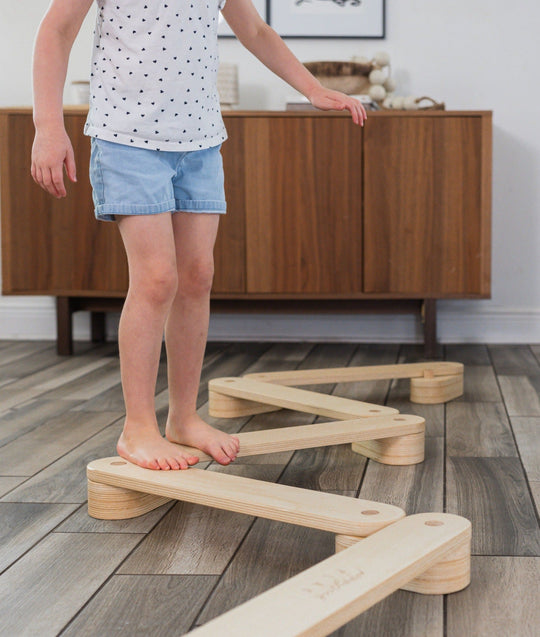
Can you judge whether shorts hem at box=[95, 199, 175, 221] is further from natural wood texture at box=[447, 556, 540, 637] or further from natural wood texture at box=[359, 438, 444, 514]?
natural wood texture at box=[447, 556, 540, 637]

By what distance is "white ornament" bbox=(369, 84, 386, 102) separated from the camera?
263cm

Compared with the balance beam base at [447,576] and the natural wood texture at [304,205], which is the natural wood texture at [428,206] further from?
the balance beam base at [447,576]

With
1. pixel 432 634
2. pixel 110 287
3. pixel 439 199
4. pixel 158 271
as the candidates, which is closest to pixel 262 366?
pixel 110 287

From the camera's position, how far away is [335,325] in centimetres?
299

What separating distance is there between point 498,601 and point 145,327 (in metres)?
→ 0.62

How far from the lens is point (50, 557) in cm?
107

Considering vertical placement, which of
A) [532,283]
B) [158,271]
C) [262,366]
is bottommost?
[262,366]

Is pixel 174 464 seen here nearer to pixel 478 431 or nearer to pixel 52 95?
pixel 52 95

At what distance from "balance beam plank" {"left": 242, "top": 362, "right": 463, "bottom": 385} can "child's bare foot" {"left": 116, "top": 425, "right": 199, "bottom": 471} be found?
0.68 m

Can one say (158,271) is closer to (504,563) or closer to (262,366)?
(504,563)

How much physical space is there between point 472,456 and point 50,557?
769 mm

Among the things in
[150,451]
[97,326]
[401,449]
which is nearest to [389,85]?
[97,326]

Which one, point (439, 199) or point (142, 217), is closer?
point (142, 217)

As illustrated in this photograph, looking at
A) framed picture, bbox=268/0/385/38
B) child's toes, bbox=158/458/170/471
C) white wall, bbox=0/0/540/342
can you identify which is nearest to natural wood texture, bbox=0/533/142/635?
child's toes, bbox=158/458/170/471
